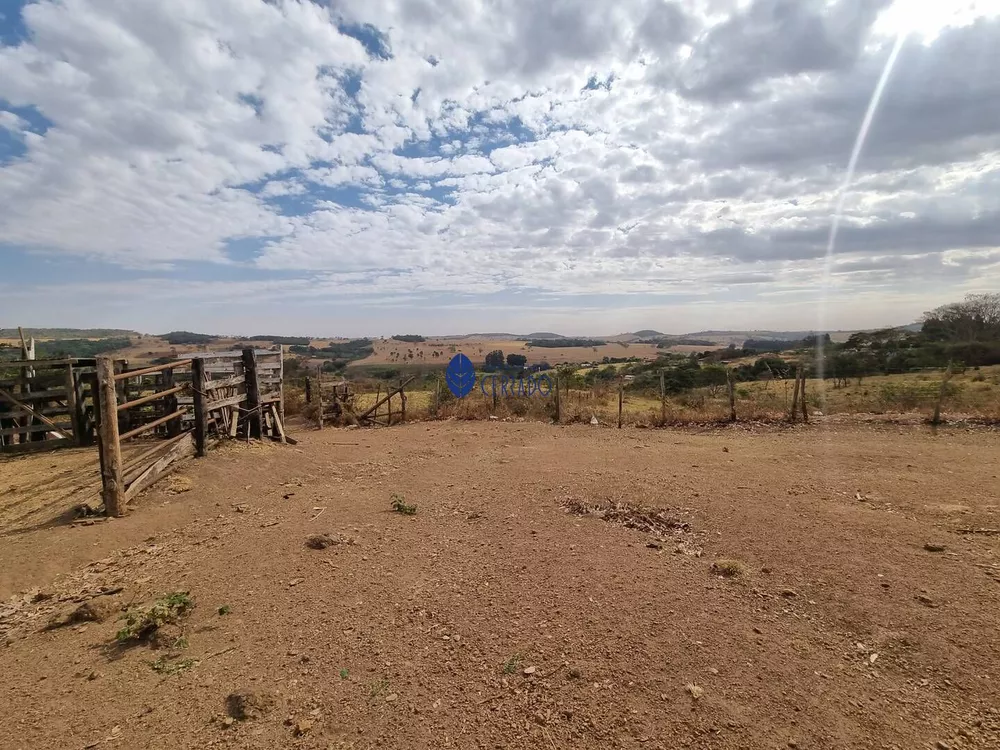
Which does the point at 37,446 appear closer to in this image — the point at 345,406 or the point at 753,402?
the point at 345,406

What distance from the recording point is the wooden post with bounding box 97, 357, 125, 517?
216 inches

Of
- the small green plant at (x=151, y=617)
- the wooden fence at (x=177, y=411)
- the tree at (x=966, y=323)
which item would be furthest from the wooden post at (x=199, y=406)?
the tree at (x=966, y=323)

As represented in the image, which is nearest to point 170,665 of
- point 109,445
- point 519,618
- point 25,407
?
point 519,618

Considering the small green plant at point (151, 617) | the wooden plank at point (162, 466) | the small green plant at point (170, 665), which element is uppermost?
the wooden plank at point (162, 466)

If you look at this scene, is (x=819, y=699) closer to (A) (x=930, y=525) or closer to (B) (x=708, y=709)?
(B) (x=708, y=709)

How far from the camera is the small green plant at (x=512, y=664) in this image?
3142 mm

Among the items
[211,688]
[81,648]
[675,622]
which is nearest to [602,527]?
[675,622]

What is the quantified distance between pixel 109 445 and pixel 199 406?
2.23 m

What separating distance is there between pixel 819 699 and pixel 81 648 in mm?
4838

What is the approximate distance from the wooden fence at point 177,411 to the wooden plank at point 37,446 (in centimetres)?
96

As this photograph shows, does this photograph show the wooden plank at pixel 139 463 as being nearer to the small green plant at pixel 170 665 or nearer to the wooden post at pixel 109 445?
the wooden post at pixel 109 445

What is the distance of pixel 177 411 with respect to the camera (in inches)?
305

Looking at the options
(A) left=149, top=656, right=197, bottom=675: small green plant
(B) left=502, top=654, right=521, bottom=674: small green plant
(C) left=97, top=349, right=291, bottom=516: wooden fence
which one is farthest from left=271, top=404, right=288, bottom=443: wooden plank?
(B) left=502, top=654, right=521, bottom=674: small green plant

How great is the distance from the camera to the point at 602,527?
5715mm
